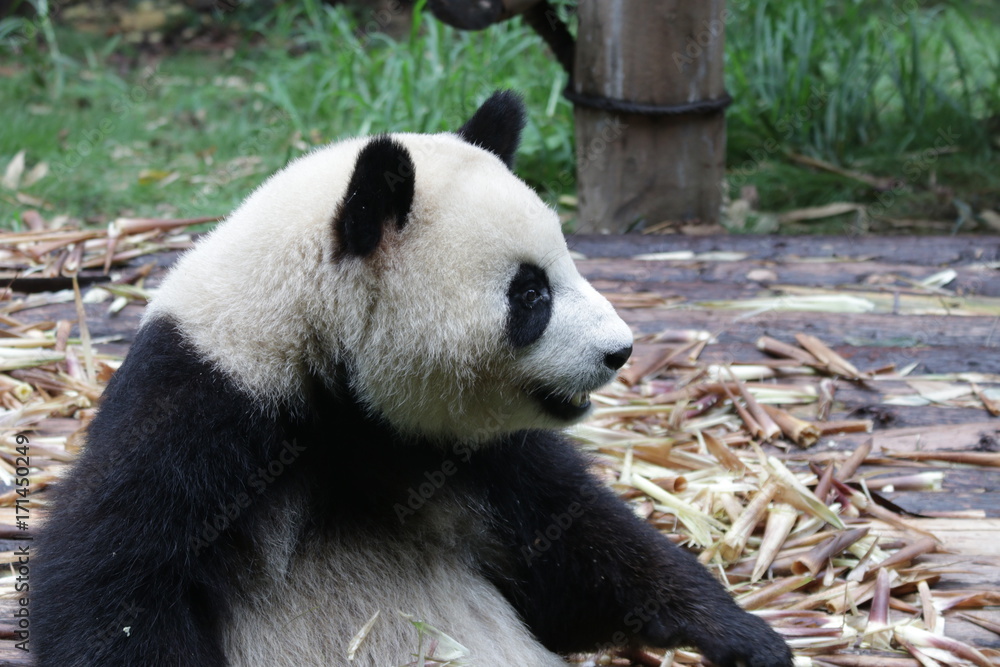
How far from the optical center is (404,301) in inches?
86.4

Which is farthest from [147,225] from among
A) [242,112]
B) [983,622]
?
[983,622]

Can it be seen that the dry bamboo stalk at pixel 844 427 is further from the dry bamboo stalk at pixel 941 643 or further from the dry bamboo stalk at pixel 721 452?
the dry bamboo stalk at pixel 941 643

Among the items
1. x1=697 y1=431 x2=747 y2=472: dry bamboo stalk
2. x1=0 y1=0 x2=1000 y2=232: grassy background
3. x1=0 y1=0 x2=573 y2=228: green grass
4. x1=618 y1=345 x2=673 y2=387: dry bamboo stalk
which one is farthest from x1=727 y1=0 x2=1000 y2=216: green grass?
x1=697 y1=431 x2=747 y2=472: dry bamboo stalk

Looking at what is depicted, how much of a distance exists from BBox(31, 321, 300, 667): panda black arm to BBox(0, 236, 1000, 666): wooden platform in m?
0.67

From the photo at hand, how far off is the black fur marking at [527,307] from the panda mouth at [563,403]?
140 mm

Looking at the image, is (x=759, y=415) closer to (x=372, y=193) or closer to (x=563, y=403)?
(x=563, y=403)

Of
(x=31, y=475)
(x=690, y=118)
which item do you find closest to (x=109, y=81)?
(x=690, y=118)

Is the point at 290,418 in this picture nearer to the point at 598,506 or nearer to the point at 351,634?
the point at 351,634

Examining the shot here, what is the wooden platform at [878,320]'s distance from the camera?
10.1 feet

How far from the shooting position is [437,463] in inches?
93.7

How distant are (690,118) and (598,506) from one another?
3.06 m

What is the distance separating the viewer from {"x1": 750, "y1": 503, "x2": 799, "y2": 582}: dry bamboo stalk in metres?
2.88

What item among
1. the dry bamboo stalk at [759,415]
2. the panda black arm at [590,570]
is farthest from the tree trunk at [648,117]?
the panda black arm at [590,570]

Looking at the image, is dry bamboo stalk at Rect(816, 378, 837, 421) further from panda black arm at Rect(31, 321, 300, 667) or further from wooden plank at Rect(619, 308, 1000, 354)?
panda black arm at Rect(31, 321, 300, 667)
